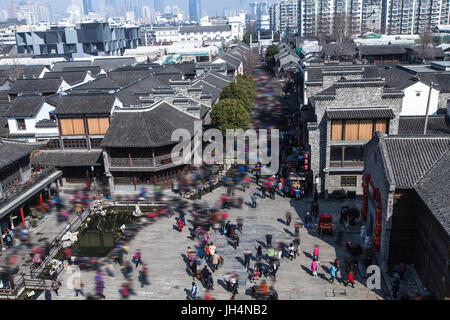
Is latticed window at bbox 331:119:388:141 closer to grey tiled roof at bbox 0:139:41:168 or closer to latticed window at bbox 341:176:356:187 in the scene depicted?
latticed window at bbox 341:176:356:187

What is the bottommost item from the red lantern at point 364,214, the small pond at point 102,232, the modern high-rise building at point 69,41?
the small pond at point 102,232

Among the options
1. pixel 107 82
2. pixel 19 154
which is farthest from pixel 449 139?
pixel 107 82

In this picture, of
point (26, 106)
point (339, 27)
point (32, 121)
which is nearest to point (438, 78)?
point (32, 121)

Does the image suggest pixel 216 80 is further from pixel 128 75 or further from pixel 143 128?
pixel 143 128

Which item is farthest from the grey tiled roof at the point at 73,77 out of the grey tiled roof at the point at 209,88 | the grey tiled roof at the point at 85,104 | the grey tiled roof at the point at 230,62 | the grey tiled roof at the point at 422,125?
the grey tiled roof at the point at 422,125

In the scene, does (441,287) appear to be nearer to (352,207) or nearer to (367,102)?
(352,207)

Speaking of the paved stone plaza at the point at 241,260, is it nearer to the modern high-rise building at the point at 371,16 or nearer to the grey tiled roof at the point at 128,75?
the grey tiled roof at the point at 128,75

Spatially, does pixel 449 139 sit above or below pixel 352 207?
above
